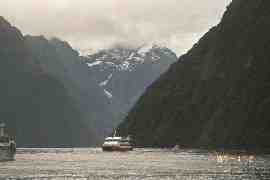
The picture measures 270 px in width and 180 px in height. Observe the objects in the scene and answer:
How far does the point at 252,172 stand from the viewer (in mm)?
119188

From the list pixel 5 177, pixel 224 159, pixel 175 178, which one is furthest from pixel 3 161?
pixel 175 178

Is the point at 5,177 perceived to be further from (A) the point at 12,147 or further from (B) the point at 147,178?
(A) the point at 12,147

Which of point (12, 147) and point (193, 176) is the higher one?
point (12, 147)

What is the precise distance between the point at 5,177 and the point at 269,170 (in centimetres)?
4438

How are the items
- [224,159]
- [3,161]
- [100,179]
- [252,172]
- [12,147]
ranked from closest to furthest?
[100,179], [252,172], [224,159], [3,161], [12,147]

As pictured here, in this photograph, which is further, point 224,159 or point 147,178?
point 224,159

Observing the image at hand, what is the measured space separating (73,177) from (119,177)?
7.19m

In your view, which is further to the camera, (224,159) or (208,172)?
(224,159)

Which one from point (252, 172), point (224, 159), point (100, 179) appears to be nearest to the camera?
point (100, 179)

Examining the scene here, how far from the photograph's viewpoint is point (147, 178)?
106500mm

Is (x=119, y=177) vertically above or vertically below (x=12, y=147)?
→ below

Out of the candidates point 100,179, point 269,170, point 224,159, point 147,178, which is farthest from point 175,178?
point 224,159

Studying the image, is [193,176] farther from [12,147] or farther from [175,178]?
[12,147]

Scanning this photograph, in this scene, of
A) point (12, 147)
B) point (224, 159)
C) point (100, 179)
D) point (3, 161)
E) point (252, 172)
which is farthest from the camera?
point (12, 147)
